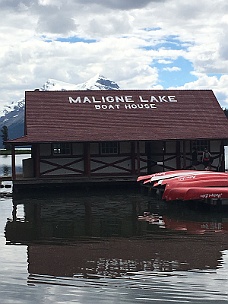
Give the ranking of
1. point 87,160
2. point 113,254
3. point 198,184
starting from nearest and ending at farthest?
1. point 113,254
2. point 198,184
3. point 87,160

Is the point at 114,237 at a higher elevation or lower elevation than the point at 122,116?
lower

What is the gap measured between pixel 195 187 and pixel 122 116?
33.3ft

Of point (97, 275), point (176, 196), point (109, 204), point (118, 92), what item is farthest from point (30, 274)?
point (118, 92)

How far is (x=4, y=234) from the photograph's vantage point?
1590 cm

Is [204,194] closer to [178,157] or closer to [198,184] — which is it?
[198,184]

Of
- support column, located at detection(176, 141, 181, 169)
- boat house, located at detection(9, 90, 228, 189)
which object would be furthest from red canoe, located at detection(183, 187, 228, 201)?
support column, located at detection(176, 141, 181, 169)

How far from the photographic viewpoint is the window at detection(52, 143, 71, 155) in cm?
2831

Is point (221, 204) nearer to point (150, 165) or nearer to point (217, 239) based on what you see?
point (217, 239)

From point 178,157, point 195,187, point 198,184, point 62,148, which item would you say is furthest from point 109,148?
point 195,187

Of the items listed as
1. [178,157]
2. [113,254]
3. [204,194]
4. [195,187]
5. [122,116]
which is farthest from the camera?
[122,116]

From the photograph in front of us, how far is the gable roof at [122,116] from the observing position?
27719mm

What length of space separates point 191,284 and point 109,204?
40.4ft

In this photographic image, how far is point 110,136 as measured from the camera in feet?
90.6

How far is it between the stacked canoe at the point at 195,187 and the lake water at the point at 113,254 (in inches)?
21.6
